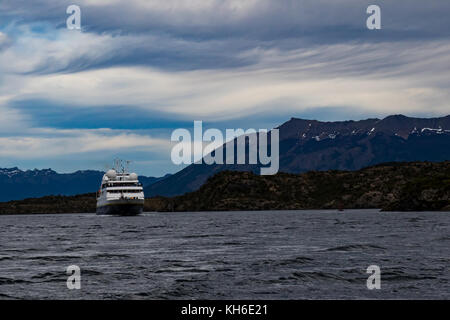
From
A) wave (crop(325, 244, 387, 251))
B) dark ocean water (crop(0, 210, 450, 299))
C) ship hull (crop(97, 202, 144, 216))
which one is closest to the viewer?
dark ocean water (crop(0, 210, 450, 299))

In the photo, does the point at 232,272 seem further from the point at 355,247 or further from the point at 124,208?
the point at 124,208

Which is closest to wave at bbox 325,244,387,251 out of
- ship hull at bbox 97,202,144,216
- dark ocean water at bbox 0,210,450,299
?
dark ocean water at bbox 0,210,450,299

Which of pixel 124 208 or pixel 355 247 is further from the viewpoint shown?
pixel 124 208

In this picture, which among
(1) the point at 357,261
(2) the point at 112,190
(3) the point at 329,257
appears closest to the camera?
(1) the point at 357,261

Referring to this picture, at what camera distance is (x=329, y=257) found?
4781 centimetres

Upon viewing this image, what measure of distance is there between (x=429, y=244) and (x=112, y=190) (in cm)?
14707

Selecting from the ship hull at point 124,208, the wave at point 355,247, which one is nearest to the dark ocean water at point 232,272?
the wave at point 355,247

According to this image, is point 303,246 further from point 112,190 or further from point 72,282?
point 112,190

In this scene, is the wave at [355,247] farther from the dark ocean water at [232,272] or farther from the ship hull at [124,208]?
the ship hull at [124,208]

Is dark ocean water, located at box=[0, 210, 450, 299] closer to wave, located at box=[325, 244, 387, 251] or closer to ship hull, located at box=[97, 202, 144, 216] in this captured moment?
wave, located at box=[325, 244, 387, 251]

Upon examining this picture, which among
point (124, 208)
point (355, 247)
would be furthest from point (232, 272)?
point (124, 208)

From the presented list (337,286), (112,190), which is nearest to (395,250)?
(337,286)

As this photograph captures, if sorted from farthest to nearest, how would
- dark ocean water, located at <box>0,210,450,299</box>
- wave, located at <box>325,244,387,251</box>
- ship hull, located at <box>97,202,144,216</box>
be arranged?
ship hull, located at <box>97,202,144,216</box>, wave, located at <box>325,244,387,251</box>, dark ocean water, located at <box>0,210,450,299</box>

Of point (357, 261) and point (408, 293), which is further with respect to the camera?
point (357, 261)
